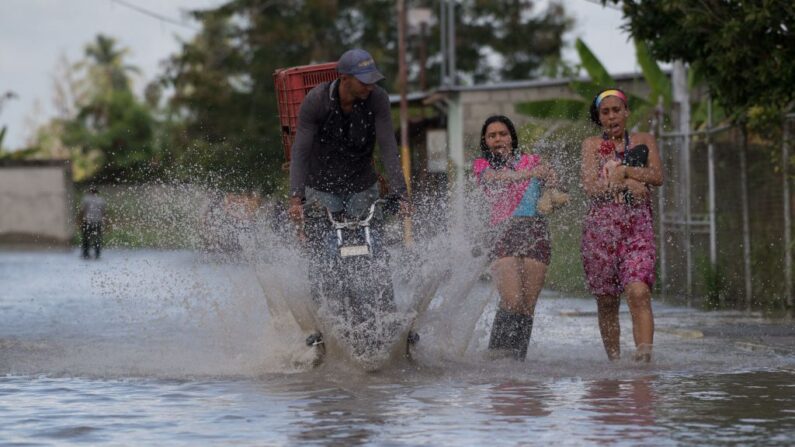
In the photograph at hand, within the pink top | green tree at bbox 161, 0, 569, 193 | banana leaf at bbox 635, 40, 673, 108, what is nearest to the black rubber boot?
the pink top

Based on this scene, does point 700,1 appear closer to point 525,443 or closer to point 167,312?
point 167,312

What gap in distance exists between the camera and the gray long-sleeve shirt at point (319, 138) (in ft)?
30.7

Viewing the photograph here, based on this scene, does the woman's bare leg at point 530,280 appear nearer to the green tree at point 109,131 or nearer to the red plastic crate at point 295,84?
the red plastic crate at point 295,84

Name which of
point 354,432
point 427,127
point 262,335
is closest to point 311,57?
point 427,127

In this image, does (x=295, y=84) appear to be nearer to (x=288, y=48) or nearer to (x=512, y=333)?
(x=512, y=333)

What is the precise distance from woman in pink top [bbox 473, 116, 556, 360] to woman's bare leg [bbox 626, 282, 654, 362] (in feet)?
1.97

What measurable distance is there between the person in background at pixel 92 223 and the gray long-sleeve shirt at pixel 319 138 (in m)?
28.4

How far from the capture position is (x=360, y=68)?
9.12 m

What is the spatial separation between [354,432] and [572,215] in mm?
10523

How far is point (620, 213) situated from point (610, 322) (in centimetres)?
71

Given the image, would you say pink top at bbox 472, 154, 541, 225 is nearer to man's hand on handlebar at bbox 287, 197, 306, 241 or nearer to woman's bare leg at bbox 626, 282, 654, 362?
woman's bare leg at bbox 626, 282, 654, 362

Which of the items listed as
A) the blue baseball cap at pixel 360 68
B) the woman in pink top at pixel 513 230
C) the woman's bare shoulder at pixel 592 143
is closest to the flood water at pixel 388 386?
the woman in pink top at pixel 513 230

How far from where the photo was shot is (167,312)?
16688 millimetres

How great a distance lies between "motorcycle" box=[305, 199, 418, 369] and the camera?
30.5 feet
